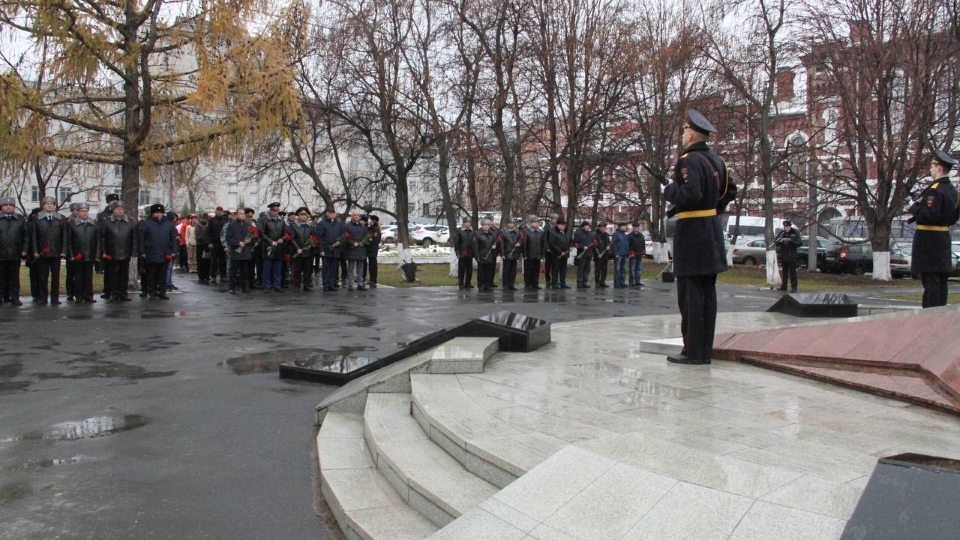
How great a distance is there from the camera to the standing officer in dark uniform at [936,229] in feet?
26.7

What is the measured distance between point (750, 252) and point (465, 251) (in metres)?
25.2

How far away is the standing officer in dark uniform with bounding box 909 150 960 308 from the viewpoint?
26.7 feet

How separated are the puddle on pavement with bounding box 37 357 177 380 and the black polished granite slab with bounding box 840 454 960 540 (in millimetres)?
6595

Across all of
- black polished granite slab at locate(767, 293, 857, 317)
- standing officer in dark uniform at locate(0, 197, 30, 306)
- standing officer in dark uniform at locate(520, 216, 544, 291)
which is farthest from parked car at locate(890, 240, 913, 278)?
standing officer in dark uniform at locate(0, 197, 30, 306)

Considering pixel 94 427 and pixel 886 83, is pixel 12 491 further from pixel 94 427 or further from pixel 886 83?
pixel 886 83

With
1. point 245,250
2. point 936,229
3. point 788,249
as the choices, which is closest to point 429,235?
point 788,249

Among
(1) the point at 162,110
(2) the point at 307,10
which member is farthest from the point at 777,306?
(1) the point at 162,110

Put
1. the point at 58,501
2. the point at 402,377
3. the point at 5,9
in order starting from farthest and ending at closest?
1. the point at 5,9
2. the point at 402,377
3. the point at 58,501

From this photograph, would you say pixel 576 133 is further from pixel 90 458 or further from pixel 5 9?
pixel 90 458

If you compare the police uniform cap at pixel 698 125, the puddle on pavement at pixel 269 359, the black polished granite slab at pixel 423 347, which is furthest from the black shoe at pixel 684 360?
the puddle on pavement at pixel 269 359

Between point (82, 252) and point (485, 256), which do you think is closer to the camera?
point (82, 252)

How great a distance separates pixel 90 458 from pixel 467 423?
2.53 metres

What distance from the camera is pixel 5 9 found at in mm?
14594

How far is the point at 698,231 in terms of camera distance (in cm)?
614
